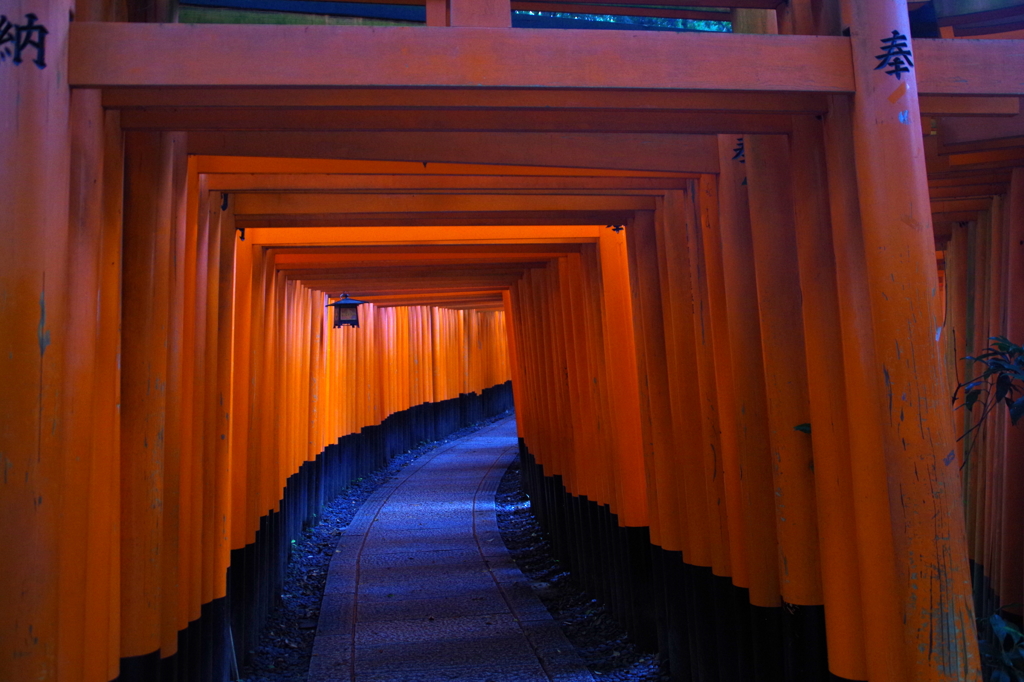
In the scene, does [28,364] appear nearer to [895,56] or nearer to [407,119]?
[407,119]

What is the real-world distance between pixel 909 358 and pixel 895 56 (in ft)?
3.56

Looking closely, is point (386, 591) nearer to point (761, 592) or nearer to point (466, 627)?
point (466, 627)

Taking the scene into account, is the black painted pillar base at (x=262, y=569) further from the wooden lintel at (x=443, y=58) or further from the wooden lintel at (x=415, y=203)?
the wooden lintel at (x=415, y=203)

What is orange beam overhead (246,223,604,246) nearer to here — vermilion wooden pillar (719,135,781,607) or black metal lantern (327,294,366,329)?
black metal lantern (327,294,366,329)

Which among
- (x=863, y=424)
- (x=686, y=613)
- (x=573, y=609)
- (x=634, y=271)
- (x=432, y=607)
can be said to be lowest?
(x=573, y=609)

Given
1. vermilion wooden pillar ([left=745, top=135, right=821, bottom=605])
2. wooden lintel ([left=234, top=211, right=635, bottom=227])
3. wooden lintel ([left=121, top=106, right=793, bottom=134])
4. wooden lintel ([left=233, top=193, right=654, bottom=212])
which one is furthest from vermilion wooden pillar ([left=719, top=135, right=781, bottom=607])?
wooden lintel ([left=234, top=211, right=635, bottom=227])

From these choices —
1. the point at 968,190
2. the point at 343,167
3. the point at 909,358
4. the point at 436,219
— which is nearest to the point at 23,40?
the point at 343,167

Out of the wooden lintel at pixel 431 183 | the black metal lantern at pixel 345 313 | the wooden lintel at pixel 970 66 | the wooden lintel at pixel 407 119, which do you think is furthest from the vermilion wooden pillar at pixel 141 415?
the black metal lantern at pixel 345 313

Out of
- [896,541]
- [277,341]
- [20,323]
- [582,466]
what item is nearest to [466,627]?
[582,466]

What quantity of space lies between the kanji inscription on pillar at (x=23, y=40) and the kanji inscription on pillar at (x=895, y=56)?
284 centimetres

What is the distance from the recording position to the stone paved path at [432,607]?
6520 mm

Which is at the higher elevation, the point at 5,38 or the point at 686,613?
the point at 5,38

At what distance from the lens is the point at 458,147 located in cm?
425

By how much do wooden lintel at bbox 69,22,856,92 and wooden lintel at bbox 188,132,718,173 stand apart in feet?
3.93
